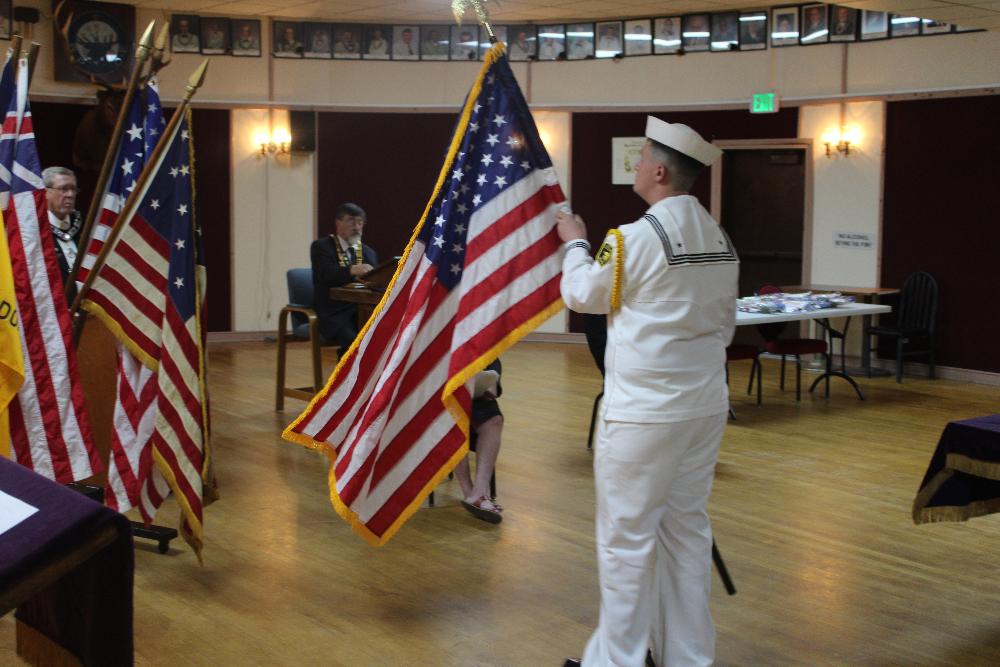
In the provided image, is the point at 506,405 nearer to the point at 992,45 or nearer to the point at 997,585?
the point at 997,585

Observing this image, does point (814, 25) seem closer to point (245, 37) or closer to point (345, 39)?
point (345, 39)

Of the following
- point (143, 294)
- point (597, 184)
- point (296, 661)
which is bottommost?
point (296, 661)

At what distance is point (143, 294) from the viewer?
4676 millimetres

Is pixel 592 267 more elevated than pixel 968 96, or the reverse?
pixel 968 96

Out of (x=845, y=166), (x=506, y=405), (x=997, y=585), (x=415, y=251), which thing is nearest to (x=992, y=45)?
(x=845, y=166)

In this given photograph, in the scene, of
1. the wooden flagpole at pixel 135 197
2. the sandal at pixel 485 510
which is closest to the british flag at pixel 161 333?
the wooden flagpole at pixel 135 197

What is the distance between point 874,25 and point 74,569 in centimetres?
994

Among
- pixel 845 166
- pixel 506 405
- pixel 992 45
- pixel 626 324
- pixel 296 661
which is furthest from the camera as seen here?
pixel 845 166

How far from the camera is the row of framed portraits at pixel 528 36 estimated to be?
36.5 feet

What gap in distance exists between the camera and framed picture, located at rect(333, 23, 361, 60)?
1230cm

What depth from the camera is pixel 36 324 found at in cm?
432

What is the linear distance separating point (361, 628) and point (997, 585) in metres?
2.53

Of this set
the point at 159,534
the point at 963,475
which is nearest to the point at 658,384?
the point at 963,475

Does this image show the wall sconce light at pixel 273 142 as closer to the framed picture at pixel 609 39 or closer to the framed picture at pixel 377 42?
the framed picture at pixel 377 42
